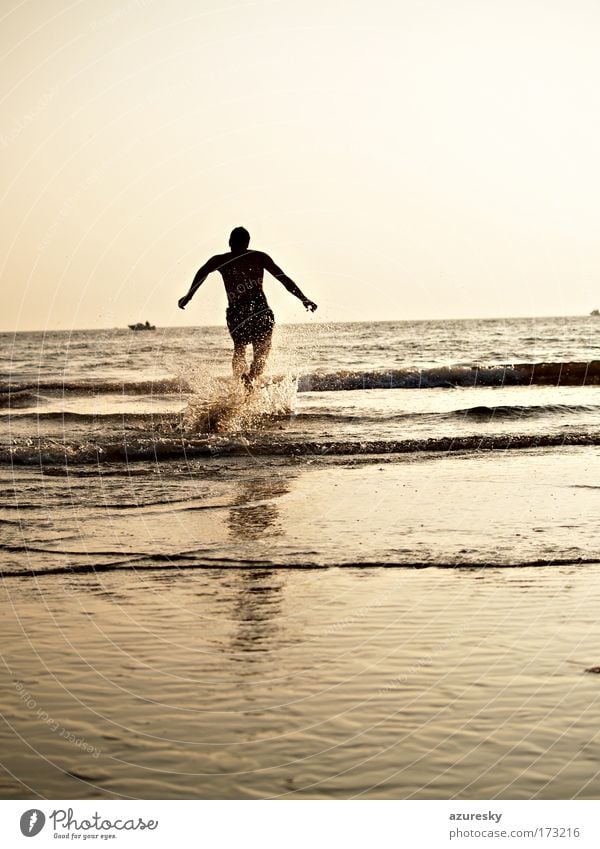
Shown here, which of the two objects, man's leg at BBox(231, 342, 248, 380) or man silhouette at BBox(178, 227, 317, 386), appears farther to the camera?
man's leg at BBox(231, 342, 248, 380)

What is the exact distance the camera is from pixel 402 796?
3143 millimetres

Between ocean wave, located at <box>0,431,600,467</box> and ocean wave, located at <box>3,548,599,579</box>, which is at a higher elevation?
ocean wave, located at <box>0,431,600,467</box>

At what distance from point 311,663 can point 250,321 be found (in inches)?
332

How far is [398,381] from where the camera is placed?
22156 mm

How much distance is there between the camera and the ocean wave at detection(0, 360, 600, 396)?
20.9m

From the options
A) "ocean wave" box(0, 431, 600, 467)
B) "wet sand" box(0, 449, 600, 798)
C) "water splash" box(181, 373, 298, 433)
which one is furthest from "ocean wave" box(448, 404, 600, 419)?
"wet sand" box(0, 449, 600, 798)

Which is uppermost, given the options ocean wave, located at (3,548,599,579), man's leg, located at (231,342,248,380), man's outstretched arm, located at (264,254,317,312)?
man's outstretched arm, located at (264,254,317,312)

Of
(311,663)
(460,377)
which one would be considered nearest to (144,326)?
(460,377)

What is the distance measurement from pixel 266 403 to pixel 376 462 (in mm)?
4129

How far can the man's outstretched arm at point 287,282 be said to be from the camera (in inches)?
434

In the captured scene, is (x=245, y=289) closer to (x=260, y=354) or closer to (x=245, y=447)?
(x=260, y=354)

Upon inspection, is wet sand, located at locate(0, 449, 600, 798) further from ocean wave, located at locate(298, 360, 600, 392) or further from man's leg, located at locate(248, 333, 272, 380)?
ocean wave, located at locate(298, 360, 600, 392)

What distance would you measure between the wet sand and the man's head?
5.60 metres

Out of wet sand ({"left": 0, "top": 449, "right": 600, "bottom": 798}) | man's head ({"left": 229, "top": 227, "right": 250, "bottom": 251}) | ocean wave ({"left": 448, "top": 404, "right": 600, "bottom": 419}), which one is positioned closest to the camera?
wet sand ({"left": 0, "top": 449, "right": 600, "bottom": 798})
